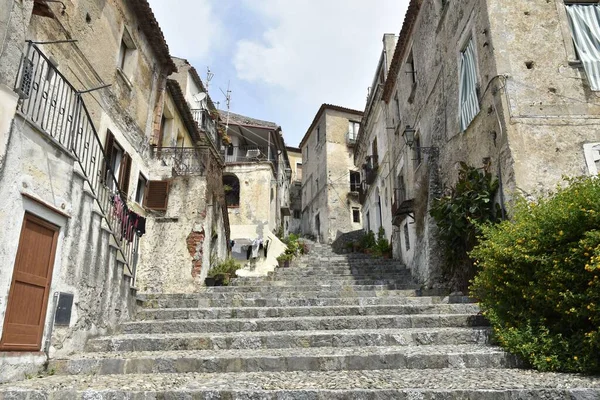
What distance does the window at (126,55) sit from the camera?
10.6 metres

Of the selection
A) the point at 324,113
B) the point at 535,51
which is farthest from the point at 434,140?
the point at 324,113

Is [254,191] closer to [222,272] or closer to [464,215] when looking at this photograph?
[222,272]

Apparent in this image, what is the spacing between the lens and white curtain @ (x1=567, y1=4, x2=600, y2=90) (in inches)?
318

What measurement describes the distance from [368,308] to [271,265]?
9035 mm

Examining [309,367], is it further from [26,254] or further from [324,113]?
[324,113]

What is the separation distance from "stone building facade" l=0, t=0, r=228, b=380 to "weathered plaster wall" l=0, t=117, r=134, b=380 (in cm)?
2

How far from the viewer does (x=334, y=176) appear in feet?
94.2

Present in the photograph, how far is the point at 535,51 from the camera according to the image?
8.33m

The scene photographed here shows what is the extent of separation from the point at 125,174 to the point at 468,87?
8464 mm

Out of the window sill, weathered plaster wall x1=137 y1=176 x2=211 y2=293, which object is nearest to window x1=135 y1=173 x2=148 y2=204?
weathered plaster wall x1=137 y1=176 x2=211 y2=293

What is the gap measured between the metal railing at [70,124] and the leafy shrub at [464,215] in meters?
6.39

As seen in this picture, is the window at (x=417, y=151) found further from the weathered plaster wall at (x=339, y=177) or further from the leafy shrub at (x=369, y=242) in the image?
the weathered plaster wall at (x=339, y=177)

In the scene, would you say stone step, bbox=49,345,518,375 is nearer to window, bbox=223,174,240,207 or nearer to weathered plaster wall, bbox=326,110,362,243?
window, bbox=223,174,240,207

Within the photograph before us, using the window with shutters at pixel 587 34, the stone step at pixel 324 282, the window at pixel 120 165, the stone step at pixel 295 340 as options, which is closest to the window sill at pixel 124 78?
the window at pixel 120 165
